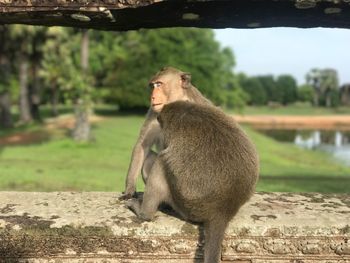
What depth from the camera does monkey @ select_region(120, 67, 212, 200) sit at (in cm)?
450

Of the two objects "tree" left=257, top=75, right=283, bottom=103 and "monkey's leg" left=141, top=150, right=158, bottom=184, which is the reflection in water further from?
"tree" left=257, top=75, right=283, bottom=103

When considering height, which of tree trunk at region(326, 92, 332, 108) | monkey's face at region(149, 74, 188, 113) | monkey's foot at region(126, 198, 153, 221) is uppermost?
monkey's face at region(149, 74, 188, 113)

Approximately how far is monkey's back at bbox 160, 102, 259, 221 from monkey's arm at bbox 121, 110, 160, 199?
708 mm

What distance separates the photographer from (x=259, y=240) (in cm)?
368

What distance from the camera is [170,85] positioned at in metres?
4.79

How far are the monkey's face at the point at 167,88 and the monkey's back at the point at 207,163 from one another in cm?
80

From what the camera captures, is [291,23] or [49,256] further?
[291,23]

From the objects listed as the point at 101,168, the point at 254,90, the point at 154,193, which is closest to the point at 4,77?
the point at 101,168

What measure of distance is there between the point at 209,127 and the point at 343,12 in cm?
126

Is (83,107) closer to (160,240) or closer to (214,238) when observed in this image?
(160,240)

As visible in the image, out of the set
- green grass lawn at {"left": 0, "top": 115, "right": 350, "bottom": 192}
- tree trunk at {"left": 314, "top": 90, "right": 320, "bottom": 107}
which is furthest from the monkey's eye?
tree trunk at {"left": 314, "top": 90, "right": 320, "bottom": 107}

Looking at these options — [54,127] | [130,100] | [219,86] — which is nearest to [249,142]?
[54,127]

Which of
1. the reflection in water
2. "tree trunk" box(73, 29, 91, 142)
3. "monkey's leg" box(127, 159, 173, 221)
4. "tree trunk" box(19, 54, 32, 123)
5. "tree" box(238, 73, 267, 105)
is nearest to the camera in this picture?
"monkey's leg" box(127, 159, 173, 221)

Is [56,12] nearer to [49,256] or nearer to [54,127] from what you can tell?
[49,256]
